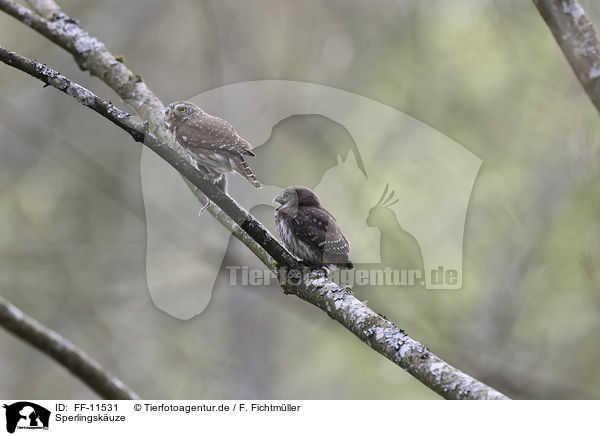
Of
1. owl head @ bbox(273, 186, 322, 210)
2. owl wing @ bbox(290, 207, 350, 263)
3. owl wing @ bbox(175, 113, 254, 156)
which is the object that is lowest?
owl wing @ bbox(290, 207, 350, 263)

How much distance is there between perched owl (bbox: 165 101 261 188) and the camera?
208cm

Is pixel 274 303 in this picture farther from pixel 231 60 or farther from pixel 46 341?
pixel 46 341

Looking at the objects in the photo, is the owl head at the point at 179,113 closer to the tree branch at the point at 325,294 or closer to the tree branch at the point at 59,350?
the tree branch at the point at 325,294

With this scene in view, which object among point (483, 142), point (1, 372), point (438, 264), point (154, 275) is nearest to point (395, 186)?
point (438, 264)

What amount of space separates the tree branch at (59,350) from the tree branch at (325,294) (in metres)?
0.74

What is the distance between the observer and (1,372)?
4281 millimetres

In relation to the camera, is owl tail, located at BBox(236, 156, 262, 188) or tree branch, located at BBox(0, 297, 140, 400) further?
owl tail, located at BBox(236, 156, 262, 188)

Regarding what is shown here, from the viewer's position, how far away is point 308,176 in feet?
Answer: 10.00

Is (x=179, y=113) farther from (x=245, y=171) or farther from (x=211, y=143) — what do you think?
(x=245, y=171)
